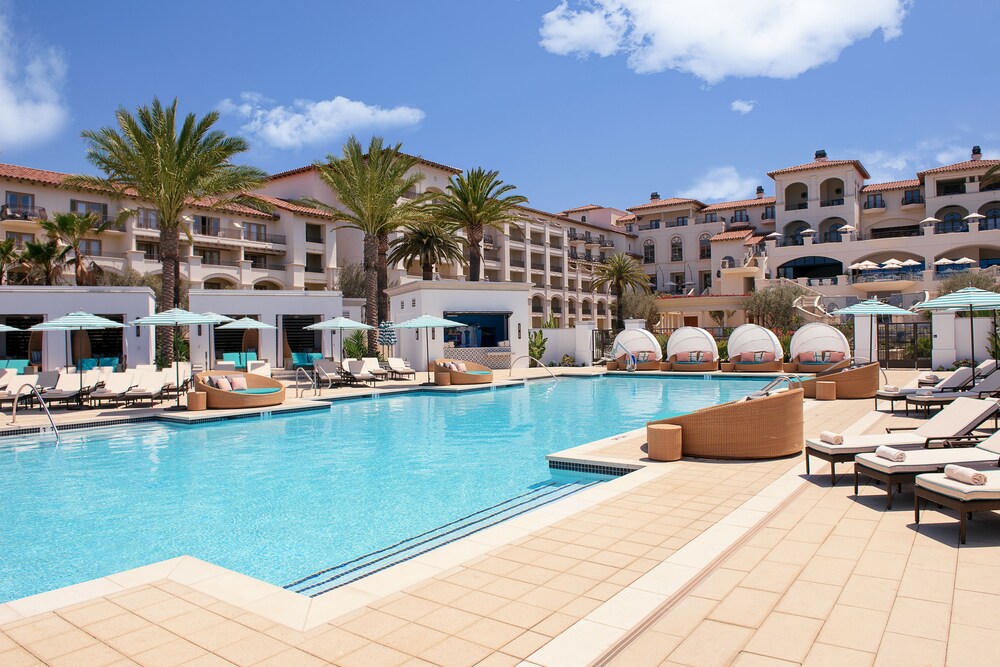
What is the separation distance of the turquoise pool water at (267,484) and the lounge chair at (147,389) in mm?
2875

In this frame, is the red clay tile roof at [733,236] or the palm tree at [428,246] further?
the red clay tile roof at [733,236]

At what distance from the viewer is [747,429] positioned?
330 inches

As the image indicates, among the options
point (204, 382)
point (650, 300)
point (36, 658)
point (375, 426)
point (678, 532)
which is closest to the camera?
point (36, 658)

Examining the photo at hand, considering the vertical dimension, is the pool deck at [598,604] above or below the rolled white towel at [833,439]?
below

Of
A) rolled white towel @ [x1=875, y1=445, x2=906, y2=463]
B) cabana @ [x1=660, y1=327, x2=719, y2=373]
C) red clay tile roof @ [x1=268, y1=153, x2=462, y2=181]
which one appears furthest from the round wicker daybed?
red clay tile roof @ [x1=268, y1=153, x2=462, y2=181]

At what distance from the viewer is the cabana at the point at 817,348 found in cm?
2523

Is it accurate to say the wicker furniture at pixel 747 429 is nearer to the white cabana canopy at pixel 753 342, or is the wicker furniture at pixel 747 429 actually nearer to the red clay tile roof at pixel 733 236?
the white cabana canopy at pixel 753 342

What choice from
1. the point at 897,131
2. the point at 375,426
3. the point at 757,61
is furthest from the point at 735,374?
the point at 375,426

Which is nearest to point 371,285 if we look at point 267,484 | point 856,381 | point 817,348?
point 817,348

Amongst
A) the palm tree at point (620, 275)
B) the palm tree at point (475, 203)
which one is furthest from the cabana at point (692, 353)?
the palm tree at point (620, 275)

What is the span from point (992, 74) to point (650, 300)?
31.8 meters

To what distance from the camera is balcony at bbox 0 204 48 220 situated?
3491cm

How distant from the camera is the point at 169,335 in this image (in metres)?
25.0

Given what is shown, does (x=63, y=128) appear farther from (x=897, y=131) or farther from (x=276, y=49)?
(x=897, y=131)
